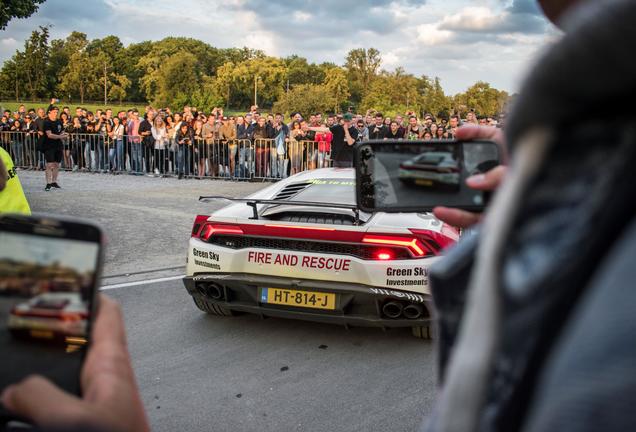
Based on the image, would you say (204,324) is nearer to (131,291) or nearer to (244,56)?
(131,291)

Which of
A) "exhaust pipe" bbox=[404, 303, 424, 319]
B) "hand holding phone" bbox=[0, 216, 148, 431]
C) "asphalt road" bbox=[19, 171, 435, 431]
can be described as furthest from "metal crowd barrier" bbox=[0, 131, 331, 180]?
"hand holding phone" bbox=[0, 216, 148, 431]

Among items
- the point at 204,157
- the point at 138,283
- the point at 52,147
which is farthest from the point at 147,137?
the point at 138,283

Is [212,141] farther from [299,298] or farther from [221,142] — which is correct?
[299,298]

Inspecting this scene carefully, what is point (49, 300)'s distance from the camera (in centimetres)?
103

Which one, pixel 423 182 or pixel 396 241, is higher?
pixel 423 182

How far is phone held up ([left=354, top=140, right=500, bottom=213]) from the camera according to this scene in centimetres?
141

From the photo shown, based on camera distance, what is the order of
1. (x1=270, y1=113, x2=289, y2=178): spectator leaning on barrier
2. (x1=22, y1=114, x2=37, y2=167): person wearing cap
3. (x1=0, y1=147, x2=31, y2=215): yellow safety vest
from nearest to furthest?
(x1=0, y1=147, x2=31, y2=215): yellow safety vest → (x1=270, y1=113, x2=289, y2=178): spectator leaning on barrier → (x1=22, y1=114, x2=37, y2=167): person wearing cap

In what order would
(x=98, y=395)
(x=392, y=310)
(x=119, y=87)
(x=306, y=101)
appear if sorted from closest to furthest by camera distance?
(x=98, y=395), (x=392, y=310), (x=306, y=101), (x=119, y=87)

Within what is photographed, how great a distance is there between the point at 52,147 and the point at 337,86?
9562cm

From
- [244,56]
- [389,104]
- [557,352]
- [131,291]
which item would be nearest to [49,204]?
[131,291]

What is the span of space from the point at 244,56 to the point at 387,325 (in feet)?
434

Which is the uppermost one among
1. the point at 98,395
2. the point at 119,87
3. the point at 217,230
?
the point at 119,87

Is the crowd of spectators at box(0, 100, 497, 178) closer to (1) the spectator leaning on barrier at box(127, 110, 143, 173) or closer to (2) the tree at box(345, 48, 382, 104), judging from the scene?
(1) the spectator leaning on barrier at box(127, 110, 143, 173)

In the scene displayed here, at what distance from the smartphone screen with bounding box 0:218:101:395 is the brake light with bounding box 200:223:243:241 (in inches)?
139
